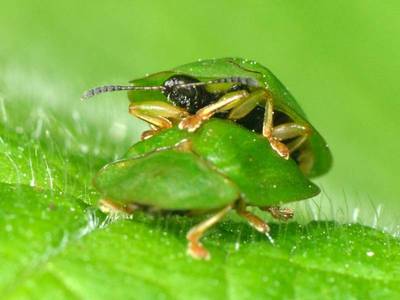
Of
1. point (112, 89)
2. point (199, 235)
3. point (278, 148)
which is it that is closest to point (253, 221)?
point (199, 235)

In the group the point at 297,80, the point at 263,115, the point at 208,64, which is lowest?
the point at 297,80

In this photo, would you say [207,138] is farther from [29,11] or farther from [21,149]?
[29,11]

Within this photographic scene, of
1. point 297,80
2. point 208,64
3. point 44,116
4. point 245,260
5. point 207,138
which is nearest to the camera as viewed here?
point 245,260

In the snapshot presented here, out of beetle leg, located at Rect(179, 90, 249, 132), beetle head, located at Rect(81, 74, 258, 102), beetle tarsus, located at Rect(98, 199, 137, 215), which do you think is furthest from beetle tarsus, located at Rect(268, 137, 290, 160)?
beetle tarsus, located at Rect(98, 199, 137, 215)

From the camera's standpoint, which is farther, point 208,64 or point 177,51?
point 177,51

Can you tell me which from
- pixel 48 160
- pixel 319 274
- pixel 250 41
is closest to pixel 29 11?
pixel 250 41

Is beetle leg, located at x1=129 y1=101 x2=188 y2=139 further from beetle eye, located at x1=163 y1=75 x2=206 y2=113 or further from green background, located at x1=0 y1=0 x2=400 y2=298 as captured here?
green background, located at x1=0 y1=0 x2=400 y2=298

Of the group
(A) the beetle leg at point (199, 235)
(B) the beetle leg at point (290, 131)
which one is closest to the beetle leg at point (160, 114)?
(B) the beetle leg at point (290, 131)

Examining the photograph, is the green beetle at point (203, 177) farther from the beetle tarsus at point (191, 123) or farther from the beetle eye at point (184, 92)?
the beetle eye at point (184, 92)
